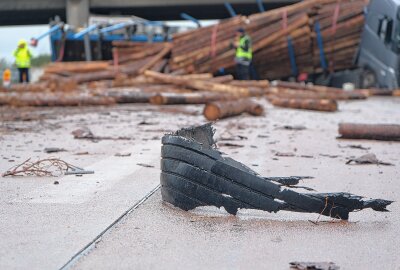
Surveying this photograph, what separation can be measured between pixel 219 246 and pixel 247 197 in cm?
45

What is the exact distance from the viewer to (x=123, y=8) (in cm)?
3391

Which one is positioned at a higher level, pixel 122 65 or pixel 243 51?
pixel 243 51

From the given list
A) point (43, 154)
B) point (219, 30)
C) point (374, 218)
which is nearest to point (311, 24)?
point (219, 30)

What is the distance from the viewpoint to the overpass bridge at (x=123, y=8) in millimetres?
32719

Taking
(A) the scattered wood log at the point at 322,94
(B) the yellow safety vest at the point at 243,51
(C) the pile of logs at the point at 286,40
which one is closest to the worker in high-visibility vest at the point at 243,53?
(B) the yellow safety vest at the point at 243,51

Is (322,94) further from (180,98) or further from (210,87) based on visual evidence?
(180,98)

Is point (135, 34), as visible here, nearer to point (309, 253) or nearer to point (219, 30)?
point (219, 30)

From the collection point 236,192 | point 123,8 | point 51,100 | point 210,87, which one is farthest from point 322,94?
point 123,8

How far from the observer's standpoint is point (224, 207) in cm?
300

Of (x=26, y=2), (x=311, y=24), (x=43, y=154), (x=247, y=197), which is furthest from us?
(x=26, y=2)

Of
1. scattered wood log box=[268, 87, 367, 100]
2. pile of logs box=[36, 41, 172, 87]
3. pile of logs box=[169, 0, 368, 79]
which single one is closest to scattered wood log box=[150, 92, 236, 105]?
scattered wood log box=[268, 87, 367, 100]

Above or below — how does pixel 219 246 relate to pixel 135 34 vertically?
below

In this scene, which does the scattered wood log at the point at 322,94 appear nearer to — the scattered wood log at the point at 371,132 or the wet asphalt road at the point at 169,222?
the scattered wood log at the point at 371,132

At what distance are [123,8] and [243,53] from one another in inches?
759
